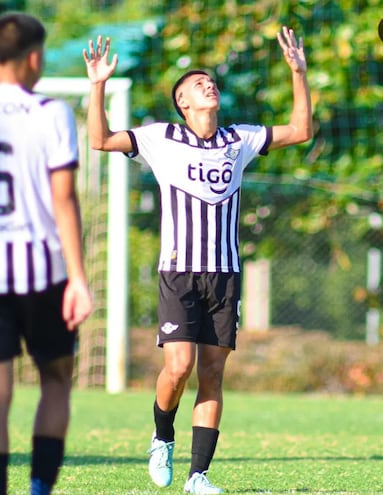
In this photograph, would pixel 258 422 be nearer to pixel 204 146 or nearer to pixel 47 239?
pixel 204 146

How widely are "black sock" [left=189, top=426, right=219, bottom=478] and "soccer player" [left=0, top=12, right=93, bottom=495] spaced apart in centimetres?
174

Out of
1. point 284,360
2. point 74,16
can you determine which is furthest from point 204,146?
point 74,16

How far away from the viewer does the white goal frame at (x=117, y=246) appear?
14.4 metres

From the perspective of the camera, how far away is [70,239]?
14.0 feet

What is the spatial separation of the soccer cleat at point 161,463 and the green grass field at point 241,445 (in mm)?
55

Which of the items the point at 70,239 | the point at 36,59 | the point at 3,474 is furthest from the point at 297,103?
the point at 3,474

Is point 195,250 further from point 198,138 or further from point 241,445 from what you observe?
point 241,445

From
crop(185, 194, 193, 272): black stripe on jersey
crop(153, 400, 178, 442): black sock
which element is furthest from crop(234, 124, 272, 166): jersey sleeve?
crop(153, 400, 178, 442): black sock

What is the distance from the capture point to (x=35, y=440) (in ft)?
14.5

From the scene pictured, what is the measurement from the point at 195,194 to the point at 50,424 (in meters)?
→ 2.08

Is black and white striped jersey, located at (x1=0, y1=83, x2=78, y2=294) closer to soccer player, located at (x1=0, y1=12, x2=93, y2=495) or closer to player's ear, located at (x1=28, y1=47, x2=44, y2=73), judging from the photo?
soccer player, located at (x1=0, y1=12, x2=93, y2=495)

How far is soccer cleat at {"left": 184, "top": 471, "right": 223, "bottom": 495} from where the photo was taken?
5.80 meters

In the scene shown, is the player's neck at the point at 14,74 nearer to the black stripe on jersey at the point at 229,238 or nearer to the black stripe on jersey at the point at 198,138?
the black stripe on jersey at the point at 198,138

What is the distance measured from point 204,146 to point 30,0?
14657 millimetres
